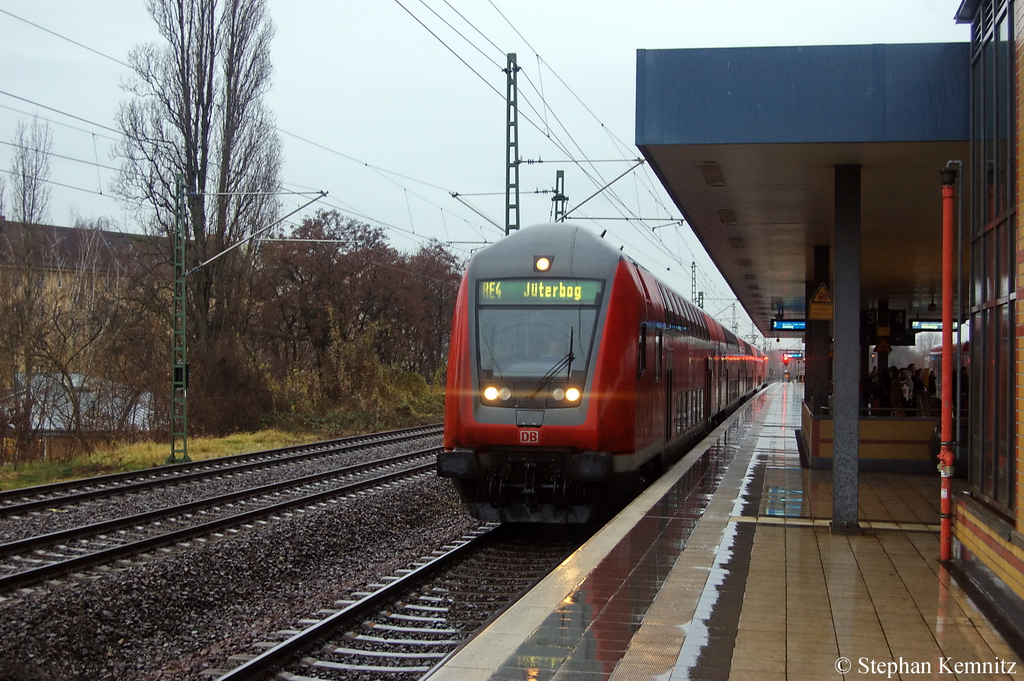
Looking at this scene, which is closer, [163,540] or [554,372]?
[163,540]

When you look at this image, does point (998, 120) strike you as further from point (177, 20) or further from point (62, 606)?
point (177, 20)

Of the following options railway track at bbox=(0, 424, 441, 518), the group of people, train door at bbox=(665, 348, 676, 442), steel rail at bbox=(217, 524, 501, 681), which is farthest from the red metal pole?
railway track at bbox=(0, 424, 441, 518)

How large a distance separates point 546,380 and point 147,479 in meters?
8.70

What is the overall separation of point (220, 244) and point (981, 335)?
2571 cm

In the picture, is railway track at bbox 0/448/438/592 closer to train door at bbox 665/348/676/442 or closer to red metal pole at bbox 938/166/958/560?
train door at bbox 665/348/676/442

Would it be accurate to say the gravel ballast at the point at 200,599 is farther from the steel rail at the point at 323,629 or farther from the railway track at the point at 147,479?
the railway track at the point at 147,479

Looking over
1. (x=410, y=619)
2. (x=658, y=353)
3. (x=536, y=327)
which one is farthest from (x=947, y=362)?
(x=658, y=353)

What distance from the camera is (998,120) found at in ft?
22.6

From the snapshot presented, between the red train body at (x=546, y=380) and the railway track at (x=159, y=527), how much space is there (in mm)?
3072

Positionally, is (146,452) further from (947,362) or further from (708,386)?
(947,362)

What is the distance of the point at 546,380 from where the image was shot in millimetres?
10281

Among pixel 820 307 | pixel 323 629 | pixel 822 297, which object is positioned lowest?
pixel 323 629

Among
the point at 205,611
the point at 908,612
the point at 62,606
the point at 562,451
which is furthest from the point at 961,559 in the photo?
the point at 62,606

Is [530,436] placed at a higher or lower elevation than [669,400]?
lower
